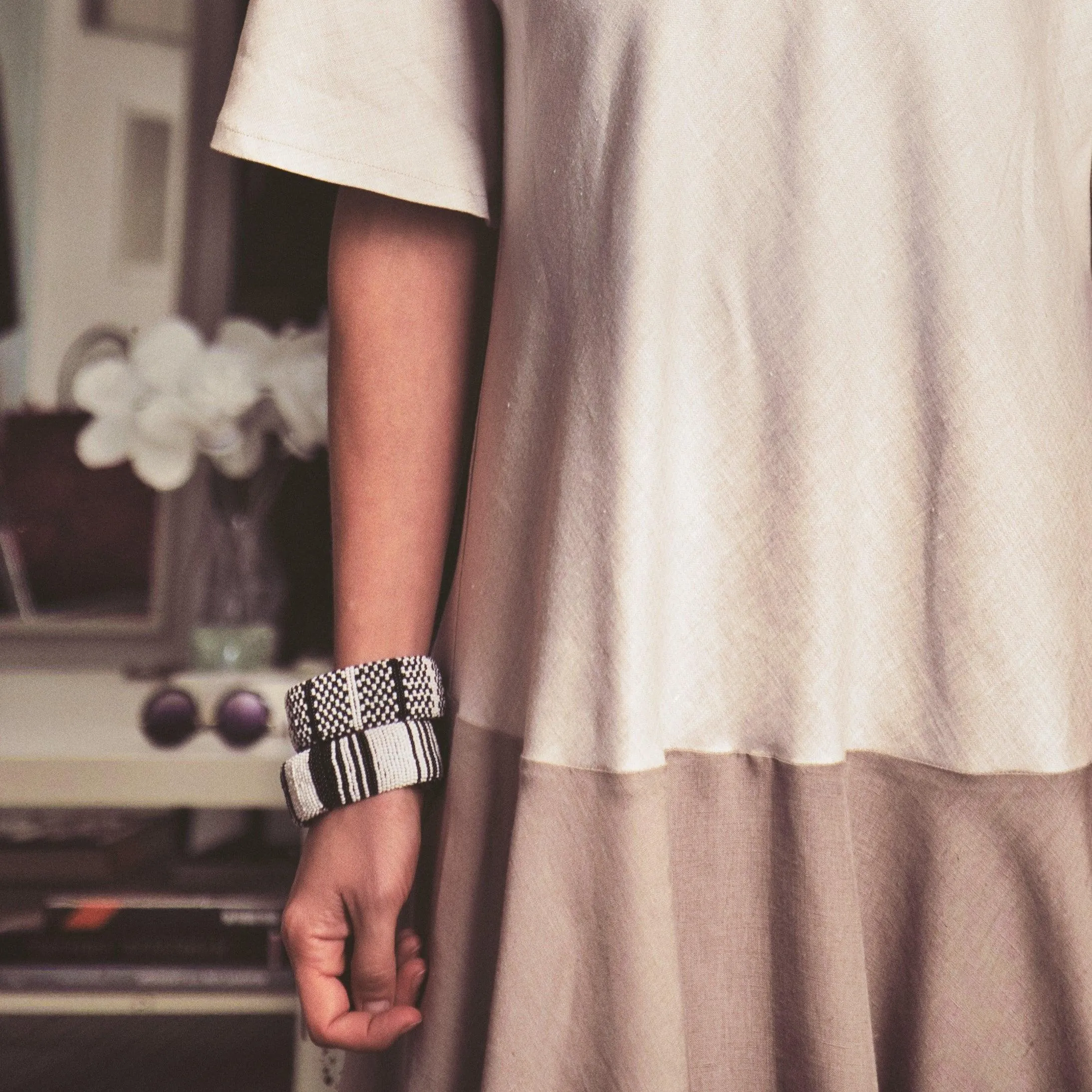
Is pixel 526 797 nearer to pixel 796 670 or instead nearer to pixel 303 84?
pixel 796 670

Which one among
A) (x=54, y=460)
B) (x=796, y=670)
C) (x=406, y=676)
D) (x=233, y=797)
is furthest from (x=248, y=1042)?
(x=796, y=670)

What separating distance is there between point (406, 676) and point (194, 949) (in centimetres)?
75

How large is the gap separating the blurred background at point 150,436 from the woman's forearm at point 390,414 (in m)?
0.70

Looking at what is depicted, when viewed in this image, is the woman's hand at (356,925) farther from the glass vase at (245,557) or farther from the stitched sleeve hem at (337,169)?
the glass vase at (245,557)

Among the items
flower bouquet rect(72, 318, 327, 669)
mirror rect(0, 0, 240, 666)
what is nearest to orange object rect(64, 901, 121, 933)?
flower bouquet rect(72, 318, 327, 669)

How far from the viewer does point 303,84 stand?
0.47m

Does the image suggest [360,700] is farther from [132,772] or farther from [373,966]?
[132,772]

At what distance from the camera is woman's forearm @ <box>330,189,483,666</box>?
1.59 feet

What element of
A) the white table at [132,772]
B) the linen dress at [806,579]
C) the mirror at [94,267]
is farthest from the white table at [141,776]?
the linen dress at [806,579]

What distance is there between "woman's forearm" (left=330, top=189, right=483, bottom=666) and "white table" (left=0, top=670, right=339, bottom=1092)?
0.51m

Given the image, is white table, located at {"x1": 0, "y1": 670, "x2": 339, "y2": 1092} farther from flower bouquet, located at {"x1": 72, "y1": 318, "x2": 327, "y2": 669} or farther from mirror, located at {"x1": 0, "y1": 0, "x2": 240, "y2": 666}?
mirror, located at {"x1": 0, "y1": 0, "x2": 240, "y2": 666}

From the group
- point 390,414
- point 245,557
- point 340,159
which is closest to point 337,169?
point 340,159

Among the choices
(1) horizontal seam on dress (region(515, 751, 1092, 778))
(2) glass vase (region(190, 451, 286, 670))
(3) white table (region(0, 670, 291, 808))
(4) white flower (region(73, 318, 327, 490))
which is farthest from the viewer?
(2) glass vase (region(190, 451, 286, 670))

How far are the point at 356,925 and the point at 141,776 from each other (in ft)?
1.97
